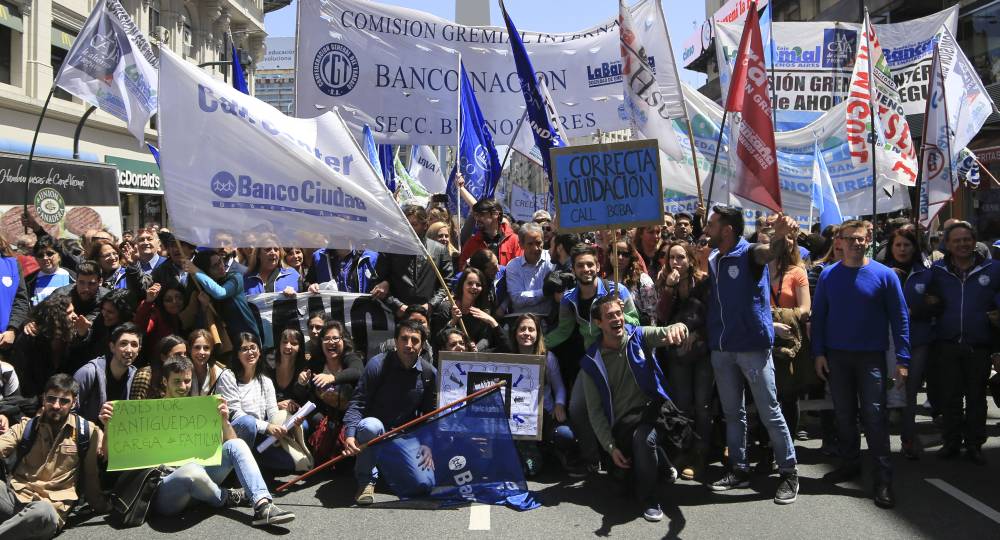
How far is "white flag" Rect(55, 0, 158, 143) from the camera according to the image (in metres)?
9.59

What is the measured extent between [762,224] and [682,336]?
269cm

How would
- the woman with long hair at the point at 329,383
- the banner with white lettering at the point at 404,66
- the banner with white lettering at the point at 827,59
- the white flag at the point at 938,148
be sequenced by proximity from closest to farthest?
the woman with long hair at the point at 329,383 → the white flag at the point at 938,148 → the banner with white lettering at the point at 404,66 → the banner with white lettering at the point at 827,59

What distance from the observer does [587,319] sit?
20.9 ft

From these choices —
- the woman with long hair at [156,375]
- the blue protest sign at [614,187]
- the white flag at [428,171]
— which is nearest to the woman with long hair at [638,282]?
the blue protest sign at [614,187]

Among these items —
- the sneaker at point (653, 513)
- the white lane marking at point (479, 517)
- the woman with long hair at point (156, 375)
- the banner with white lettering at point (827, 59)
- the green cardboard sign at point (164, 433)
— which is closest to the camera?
the white lane marking at point (479, 517)

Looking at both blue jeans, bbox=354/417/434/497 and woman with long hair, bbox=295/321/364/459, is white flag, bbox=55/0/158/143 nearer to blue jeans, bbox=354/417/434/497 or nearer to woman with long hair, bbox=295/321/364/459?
woman with long hair, bbox=295/321/364/459

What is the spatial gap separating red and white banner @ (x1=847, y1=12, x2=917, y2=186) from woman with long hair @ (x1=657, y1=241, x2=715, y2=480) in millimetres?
5398

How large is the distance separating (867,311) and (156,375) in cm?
479

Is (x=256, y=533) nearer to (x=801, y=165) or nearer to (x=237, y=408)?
(x=237, y=408)

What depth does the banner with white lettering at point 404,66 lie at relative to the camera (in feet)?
32.2

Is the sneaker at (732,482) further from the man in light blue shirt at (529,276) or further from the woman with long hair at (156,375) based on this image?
the woman with long hair at (156,375)

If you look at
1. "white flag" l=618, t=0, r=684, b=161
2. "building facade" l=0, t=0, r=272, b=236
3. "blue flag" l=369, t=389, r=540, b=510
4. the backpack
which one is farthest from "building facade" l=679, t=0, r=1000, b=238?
"building facade" l=0, t=0, r=272, b=236

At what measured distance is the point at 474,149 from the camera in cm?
1005

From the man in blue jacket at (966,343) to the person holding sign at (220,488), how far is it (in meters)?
4.82
